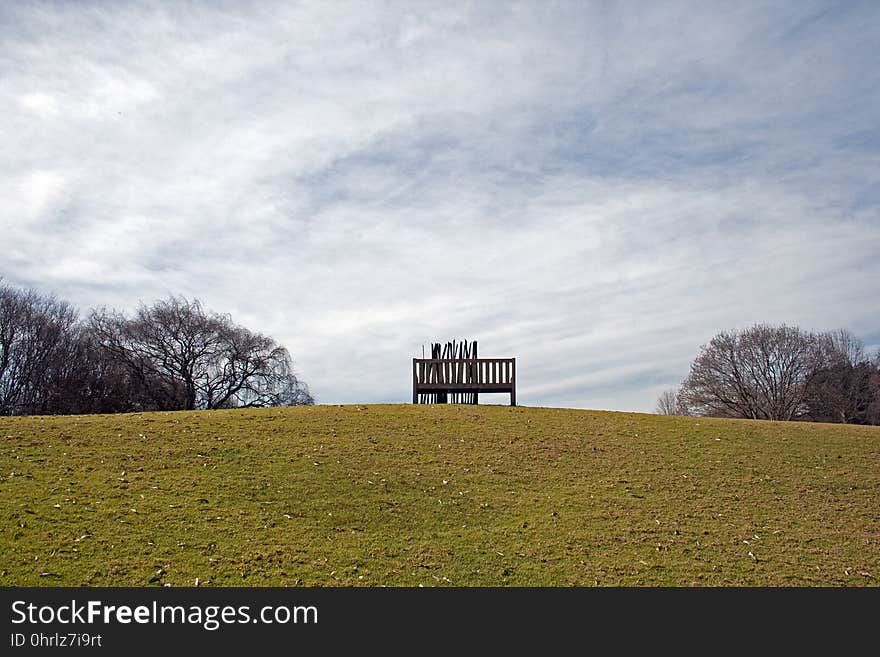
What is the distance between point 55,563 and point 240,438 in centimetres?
920

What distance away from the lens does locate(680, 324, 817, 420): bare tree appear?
5203cm

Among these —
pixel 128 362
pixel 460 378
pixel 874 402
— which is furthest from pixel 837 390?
pixel 128 362

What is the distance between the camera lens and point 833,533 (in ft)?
44.9

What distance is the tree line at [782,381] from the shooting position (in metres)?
51.5

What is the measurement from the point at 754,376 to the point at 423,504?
1829 inches

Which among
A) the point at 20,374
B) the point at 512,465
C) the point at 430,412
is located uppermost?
the point at 20,374

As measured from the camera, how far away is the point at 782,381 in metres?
52.6

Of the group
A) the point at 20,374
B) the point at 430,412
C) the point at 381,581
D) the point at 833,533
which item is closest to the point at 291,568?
the point at 381,581

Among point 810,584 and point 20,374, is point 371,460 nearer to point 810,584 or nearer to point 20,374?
point 810,584

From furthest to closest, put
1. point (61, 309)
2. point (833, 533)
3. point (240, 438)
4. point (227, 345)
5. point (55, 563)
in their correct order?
point (227, 345), point (61, 309), point (240, 438), point (833, 533), point (55, 563)

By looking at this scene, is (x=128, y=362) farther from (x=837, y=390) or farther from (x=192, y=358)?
(x=837, y=390)

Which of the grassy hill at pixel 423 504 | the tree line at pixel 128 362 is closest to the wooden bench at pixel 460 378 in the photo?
the grassy hill at pixel 423 504

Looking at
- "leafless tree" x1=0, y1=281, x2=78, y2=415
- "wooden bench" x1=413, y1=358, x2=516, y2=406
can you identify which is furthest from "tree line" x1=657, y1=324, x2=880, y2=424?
"leafless tree" x1=0, y1=281, x2=78, y2=415

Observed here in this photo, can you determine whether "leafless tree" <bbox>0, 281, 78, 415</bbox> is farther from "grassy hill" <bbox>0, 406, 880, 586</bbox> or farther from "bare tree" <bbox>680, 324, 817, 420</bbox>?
"bare tree" <bbox>680, 324, 817, 420</bbox>
